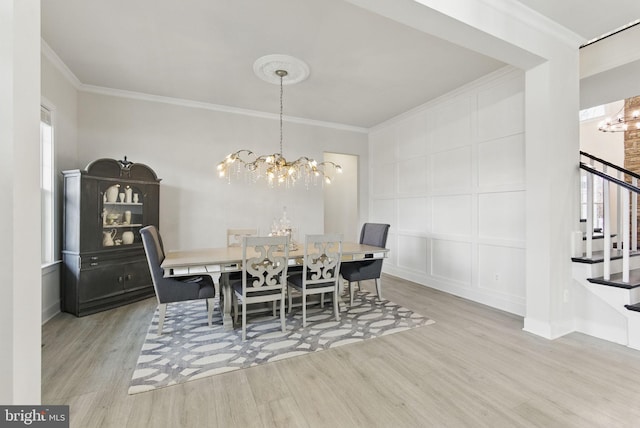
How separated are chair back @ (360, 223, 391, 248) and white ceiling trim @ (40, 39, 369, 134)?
7.88ft

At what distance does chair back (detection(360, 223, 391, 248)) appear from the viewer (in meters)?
4.01

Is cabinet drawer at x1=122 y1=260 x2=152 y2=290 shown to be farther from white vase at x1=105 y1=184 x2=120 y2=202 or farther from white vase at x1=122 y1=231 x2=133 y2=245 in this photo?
white vase at x1=105 y1=184 x2=120 y2=202

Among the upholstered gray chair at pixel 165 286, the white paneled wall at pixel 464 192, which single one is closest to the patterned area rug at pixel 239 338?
the upholstered gray chair at pixel 165 286

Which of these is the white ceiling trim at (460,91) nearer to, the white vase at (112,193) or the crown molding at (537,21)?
the crown molding at (537,21)

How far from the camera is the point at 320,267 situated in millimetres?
3143

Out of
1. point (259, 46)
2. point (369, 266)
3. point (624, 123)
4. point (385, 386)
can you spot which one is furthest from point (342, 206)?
point (385, 386)

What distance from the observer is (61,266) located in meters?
3.51

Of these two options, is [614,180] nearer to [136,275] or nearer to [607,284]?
[607,284]

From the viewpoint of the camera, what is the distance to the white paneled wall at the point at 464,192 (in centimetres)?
355

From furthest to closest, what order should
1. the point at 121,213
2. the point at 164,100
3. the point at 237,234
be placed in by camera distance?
the point at 164,100 → the point at 237,234 → the point at 121,213

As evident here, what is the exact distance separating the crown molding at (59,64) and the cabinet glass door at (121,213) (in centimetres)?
141

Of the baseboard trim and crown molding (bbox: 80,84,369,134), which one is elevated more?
crown molding (bbox: 80,84,369,134)

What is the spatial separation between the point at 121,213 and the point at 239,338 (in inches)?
95.4

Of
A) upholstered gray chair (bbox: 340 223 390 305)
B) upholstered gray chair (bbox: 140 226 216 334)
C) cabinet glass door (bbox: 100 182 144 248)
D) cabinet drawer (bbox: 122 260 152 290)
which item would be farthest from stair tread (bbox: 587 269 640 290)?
cabinet glass door (bbox: 100 182 144 248)
